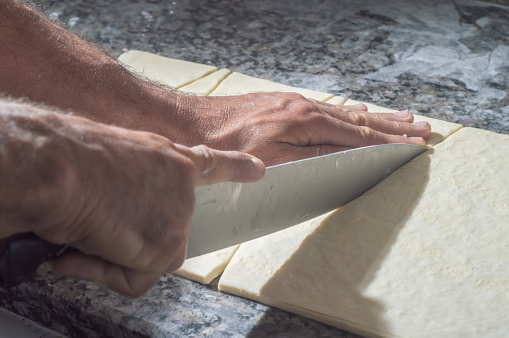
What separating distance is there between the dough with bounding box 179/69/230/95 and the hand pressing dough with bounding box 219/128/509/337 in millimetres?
766

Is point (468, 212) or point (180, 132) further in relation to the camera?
point (180, 132)

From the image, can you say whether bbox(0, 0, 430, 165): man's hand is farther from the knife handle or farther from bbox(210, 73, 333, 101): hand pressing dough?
the knife handle

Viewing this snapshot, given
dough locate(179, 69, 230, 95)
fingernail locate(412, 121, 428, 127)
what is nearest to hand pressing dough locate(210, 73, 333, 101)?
dough locate(179, 69, 230, 95)

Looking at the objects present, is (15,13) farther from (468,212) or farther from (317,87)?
(468,212)

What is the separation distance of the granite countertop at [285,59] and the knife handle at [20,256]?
0.41 metres

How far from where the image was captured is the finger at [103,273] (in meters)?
0.81

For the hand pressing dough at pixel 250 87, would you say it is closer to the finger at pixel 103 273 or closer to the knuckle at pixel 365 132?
the knuckle at pixel 365 132

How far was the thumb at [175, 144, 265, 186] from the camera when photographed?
897 mm

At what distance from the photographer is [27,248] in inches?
28.7

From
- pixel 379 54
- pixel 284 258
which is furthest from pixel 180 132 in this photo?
pixel 379 54

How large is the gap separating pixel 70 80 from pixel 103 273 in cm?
80

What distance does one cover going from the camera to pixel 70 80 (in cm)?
146

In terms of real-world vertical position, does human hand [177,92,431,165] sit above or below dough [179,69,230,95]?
above

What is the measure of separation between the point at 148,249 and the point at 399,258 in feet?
2.11
